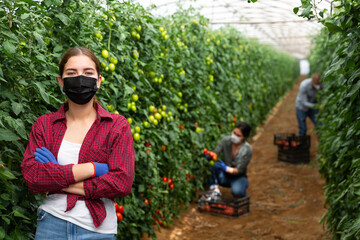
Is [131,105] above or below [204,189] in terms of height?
above

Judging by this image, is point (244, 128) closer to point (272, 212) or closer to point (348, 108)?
point (272, 212)

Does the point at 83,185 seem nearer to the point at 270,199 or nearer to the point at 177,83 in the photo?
the point at 177,83

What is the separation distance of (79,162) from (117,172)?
187mm

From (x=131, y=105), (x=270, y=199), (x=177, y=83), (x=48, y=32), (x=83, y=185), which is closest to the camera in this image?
(x=83, y=185)

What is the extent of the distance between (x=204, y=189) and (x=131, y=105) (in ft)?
9.15

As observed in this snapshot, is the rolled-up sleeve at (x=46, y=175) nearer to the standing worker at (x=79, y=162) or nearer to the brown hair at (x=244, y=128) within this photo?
the standing worker at (x=79, y=162)

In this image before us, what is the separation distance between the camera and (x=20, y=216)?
203cm

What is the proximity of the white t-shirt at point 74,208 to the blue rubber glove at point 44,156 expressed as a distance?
54 millimetres

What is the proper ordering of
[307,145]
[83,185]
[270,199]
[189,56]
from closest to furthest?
1. [83,185]
2. [189,56]
3. [270,199]
4. [307,145]

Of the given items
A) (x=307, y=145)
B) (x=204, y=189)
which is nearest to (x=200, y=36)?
(x=204, y=189)

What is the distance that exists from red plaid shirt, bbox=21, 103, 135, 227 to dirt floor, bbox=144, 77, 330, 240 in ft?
7.76

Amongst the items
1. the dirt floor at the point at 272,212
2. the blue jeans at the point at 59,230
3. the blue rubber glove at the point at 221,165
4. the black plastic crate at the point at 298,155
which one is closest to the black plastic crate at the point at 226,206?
the dirt floor at the point at 272,212

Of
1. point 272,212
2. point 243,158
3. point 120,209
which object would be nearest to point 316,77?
point 243,158

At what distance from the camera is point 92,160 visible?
2002mm
